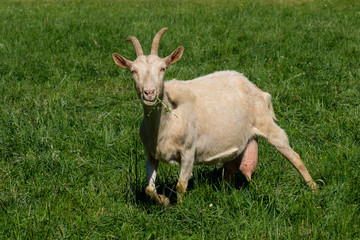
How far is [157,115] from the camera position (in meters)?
4.26

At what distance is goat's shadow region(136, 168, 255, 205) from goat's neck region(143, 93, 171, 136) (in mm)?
538

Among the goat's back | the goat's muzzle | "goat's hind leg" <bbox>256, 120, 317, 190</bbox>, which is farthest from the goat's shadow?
the goat's muzzle

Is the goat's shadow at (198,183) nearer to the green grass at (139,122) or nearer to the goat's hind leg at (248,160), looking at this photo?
the green grass at (139,122)

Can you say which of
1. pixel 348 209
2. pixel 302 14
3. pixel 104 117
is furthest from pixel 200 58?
pixel 348 209

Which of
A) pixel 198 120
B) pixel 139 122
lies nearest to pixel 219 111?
pixel 198 120

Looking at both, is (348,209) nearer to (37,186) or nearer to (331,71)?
(37,186)

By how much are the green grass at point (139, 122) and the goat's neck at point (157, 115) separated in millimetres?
456

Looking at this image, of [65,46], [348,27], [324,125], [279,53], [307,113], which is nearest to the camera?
[324,125]

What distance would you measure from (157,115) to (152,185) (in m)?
0.63

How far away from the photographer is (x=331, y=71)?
24.6 feet

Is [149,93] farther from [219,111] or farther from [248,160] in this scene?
[248,160]

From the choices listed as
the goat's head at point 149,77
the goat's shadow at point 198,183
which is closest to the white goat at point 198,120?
the goat's head at point 149,77

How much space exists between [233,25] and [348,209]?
6.90 metres

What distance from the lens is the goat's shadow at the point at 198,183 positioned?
451 cm
